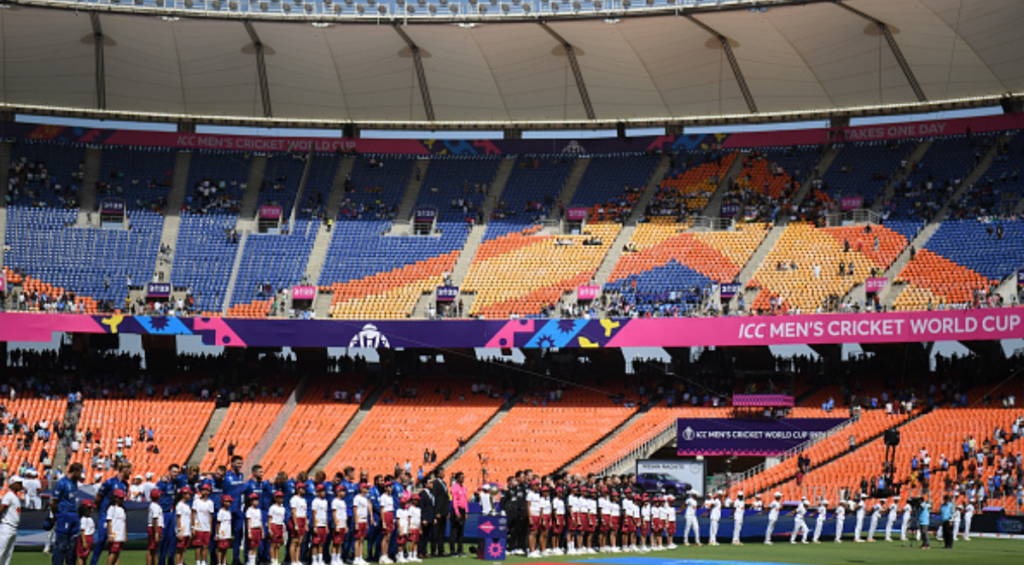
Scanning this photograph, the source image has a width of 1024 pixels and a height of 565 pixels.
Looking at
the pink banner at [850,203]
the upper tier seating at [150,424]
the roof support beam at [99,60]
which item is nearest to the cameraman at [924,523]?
the pink banner at [850,203]

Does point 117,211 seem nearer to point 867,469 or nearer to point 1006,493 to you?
point 867,469

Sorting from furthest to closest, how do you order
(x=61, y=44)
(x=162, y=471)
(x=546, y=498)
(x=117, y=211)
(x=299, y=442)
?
(x=117, y=211) < (x=61, y=44) < (x=299, y=442) < (x=162, y=471) < (x=546, y=498)

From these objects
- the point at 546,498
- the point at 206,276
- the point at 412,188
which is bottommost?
the point at 546,498

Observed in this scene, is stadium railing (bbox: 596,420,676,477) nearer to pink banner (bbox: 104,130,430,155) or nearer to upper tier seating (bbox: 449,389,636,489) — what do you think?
upper tier seating (bbox: 449,389,636,489)

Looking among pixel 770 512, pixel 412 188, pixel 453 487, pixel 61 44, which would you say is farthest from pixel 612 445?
pixel 61 44

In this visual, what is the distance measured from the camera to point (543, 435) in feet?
160

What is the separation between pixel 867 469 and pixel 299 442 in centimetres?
2072

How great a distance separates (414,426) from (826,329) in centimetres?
1587

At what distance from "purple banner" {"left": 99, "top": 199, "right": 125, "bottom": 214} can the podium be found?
3778 cm

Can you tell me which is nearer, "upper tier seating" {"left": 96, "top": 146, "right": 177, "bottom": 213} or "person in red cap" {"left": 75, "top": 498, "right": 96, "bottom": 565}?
"person in red cap" {"left": 75, "top": 498, "right": 96, "bottom": 565}

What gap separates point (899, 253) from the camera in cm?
5134

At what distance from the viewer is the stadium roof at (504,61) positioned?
50438 millimetres

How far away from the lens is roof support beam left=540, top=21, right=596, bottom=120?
53.3 metres

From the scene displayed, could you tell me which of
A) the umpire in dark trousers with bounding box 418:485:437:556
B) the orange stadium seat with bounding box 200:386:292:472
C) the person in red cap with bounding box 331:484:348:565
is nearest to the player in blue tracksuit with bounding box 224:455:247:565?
the person in red cap with bounding box 331:484:348:565
